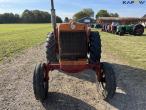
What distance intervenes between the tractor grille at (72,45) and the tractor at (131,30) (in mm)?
23176

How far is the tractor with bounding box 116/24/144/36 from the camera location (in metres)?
29.9

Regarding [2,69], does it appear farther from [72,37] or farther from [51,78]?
[72,37]

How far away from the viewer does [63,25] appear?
710 centimetres

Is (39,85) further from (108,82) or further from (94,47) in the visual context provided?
(94,47)

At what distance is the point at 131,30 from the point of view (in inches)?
1216

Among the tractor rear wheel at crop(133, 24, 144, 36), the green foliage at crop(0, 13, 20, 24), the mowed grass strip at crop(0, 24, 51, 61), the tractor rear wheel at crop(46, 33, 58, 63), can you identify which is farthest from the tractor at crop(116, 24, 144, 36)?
the green foliage at crop(0, 13, 20, 24)

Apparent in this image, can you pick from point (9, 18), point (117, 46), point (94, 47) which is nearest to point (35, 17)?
point (9, 18)

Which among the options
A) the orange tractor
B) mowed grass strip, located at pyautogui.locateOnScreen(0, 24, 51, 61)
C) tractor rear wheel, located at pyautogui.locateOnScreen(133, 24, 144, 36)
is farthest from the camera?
tractor rear wheel, located at pyautogui.locateOnScreen(133, 24, 144, 36)

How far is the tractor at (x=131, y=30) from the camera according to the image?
29.9 meters

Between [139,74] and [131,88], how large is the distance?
1721mm

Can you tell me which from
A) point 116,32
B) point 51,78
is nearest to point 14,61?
point 51,78

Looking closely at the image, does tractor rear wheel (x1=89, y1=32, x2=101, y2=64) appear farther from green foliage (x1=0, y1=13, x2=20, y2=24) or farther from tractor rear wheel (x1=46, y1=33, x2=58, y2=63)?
green foliage (x1=0, y1=13, x2=20, y2=24)

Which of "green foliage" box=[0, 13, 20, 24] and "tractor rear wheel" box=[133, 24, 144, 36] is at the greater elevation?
"tractor rear wheel" box=[133, 24, 144, 36]

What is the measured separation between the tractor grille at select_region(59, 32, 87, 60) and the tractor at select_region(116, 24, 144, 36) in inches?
912
